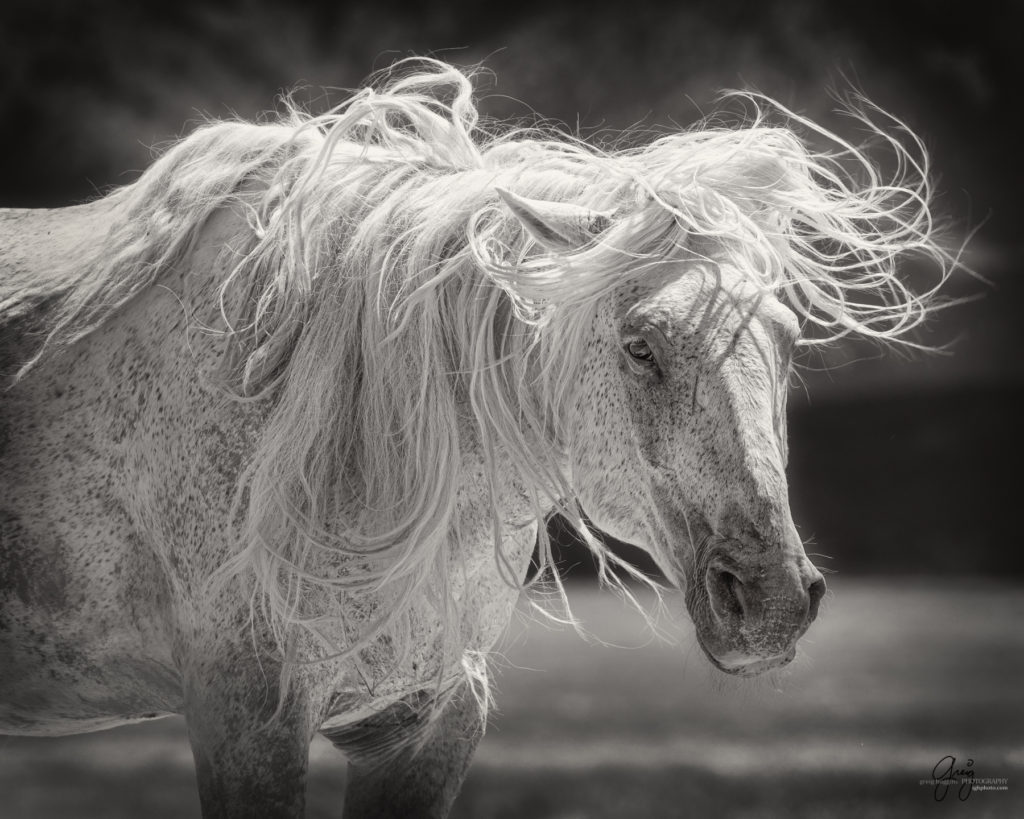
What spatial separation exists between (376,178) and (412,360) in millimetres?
266

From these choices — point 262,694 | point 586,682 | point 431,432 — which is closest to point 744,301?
point 431,432

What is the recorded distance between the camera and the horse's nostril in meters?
1.17

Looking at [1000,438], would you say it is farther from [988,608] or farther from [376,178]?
[376,178]

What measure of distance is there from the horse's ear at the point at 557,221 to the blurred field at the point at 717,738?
2.06 meters

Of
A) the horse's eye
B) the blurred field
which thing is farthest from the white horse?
the blurred field

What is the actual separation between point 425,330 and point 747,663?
50 centimetres

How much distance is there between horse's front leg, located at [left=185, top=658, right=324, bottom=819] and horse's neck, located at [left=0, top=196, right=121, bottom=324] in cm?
58

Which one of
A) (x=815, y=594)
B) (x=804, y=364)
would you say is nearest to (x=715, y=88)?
(x=804, y=364)

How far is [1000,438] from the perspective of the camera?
150 inches

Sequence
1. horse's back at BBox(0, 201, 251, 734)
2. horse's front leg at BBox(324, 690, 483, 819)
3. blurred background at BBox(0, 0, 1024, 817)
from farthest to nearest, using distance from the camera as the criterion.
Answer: blurred background at BBox(0, 0, 1024, 817) → horse's front leg at BBox(324, 690, 483, 819) → horse's back at BBox(0, 201, 251, 734)

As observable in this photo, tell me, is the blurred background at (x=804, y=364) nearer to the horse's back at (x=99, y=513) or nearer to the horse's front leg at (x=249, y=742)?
the horse's back at (x=99, y=513)

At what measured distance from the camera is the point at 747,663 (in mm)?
1207

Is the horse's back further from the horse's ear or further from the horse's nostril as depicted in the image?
the horse's nostril

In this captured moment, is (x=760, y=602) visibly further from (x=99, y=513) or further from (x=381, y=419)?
(x=99, y=513)
